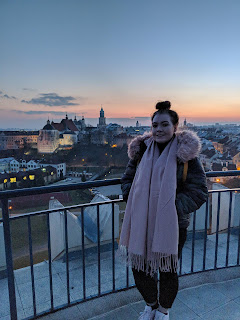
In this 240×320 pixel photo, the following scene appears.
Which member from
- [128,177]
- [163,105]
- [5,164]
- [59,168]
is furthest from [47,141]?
[163,105]

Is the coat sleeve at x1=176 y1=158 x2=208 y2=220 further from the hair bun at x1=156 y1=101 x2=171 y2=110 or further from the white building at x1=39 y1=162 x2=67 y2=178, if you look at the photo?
the white building at x1=39 y1=162 x2=67 y2=178

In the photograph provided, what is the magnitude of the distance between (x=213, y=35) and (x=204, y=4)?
705 cm

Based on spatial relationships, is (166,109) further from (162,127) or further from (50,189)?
(50,189)

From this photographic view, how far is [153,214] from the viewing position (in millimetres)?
1478

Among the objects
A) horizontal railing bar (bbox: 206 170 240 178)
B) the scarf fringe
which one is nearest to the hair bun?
horizontal railing bar (bbox: 206 170 240 178)

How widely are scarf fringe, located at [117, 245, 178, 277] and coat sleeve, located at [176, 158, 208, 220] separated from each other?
0.30 m

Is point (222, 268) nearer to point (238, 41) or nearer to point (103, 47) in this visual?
point (238, 41)

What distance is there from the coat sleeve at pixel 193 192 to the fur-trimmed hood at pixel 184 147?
7cm

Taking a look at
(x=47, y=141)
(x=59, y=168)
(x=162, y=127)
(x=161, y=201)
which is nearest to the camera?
(x=161, y=201)

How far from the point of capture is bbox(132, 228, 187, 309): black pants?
1603 millimetres

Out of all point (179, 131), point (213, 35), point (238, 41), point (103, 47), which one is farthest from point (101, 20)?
point (179, 131)

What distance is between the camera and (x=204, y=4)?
1143 cm

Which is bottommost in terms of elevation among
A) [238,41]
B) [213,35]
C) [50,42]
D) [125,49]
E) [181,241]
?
[181,241]

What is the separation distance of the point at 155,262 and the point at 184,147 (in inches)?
30.9
